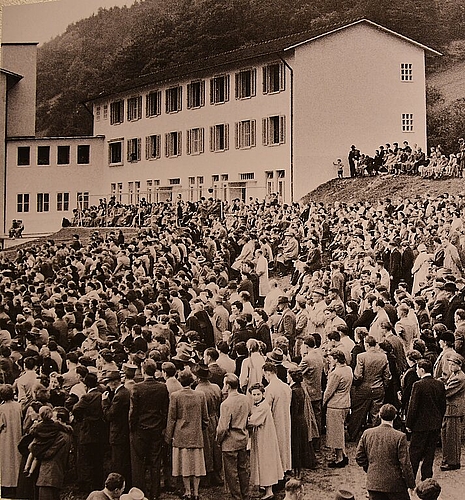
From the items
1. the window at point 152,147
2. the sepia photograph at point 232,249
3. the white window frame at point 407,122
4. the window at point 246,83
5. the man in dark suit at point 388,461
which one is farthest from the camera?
the window at point 152,147

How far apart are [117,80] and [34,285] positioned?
1.99 meters

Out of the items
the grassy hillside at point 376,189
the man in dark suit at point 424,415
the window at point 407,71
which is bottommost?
the man in dark suit at point 424,415

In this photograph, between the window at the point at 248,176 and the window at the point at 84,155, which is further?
the window at the point at 84,155

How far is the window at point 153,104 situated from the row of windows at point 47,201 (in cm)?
91

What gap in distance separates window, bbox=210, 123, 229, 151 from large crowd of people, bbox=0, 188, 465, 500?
47 cm

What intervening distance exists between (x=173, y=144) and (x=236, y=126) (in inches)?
26.2

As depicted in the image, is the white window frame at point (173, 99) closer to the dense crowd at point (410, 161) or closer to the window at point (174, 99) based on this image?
the window at point (174, 99)

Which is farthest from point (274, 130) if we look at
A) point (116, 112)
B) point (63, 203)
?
point (63, 203)

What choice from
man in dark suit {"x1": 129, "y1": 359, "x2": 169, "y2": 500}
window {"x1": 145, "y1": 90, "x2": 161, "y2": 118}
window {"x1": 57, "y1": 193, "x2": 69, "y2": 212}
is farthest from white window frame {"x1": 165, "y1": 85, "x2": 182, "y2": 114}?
man in dark suit {"x1": 129, "y1": 359, "x2": 169, "y2": 500}

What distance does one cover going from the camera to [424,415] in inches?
182

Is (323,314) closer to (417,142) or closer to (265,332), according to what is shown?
(265,332)

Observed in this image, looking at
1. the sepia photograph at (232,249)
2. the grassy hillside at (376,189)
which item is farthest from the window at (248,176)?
the grassy hillside at (376,189)

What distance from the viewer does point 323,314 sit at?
5.83m

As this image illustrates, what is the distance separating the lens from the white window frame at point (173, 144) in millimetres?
6363
